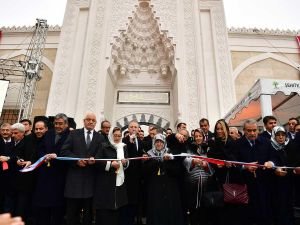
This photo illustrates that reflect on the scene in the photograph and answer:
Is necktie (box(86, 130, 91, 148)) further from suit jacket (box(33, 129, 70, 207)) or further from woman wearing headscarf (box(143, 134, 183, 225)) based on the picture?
woman wearing headscarf (box(143, 134, 183, 225))

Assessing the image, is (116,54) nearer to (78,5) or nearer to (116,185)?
(78,5)

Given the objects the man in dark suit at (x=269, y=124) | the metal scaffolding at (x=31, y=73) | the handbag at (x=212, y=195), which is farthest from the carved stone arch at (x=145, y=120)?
the handbag at (x=212, y=195)

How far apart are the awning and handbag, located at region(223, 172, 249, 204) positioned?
78.7 inches

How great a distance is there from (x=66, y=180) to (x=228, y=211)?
1452 mm

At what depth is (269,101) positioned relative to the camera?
3.55 metres

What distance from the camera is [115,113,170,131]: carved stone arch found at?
20.2 ft

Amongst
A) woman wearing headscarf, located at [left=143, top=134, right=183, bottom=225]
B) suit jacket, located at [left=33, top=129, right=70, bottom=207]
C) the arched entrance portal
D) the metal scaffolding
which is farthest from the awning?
the metal scaffolding

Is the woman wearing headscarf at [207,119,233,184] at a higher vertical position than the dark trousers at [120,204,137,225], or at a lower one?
higher

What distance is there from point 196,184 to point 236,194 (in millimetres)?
346

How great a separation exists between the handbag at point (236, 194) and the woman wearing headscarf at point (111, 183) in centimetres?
88

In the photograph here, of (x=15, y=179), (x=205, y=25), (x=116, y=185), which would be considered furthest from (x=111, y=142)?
(x=205, y=25)

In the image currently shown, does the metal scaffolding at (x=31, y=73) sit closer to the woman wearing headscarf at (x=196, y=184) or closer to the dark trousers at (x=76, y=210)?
the dark trousers at (x=76, y=210)

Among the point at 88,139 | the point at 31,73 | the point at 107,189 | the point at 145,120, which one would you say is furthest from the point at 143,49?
the point at 107,189

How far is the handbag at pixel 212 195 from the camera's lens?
1899 millimetres
